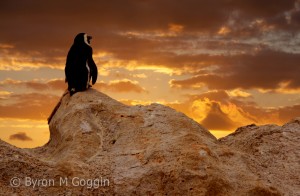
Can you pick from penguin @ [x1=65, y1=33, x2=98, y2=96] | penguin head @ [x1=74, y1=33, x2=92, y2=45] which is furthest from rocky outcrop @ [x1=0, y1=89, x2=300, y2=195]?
penguin head @ [x1=74, y1=33, x2=92, y2=45]

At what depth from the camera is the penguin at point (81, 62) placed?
445 inches

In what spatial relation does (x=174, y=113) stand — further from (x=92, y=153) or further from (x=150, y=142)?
(x=92, y=153)

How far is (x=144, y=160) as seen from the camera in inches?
274

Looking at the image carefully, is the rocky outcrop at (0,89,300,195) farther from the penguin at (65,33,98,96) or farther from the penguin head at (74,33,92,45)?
the penguin head at (74,33,92,45)

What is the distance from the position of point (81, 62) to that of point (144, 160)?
5.36m

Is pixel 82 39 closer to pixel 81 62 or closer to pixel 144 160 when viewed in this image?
pixel 81 62

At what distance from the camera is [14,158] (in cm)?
689

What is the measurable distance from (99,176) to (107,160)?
468 mm

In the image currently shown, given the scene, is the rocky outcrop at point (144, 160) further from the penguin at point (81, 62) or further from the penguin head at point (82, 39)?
the penguin head at point (82, 39)

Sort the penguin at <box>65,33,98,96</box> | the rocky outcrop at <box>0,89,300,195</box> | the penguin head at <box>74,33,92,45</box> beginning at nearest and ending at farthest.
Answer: the rocky outcrop at <box>0,89,300,195</box> < the penguin at <box>65,33,98,96</box> < the penguin head at <box>74,33,92,45</box>

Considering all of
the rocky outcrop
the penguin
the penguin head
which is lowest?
the rocky outcrop

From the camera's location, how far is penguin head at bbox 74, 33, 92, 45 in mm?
11750

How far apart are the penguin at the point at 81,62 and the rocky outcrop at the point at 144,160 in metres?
2.17

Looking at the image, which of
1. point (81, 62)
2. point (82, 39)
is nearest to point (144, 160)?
point (81, 62)
